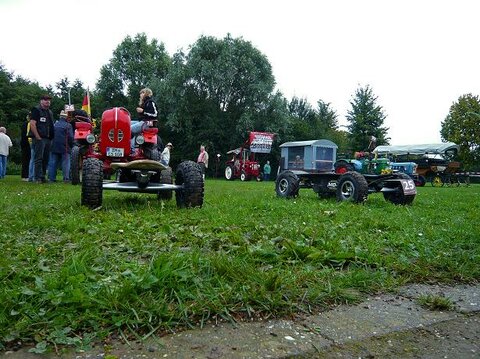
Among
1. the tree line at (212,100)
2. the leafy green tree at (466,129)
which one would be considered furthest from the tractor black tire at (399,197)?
the leafy green tree at (466,129)

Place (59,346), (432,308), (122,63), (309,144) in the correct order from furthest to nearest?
(122,63), (309,144), (432,308), (59,346)

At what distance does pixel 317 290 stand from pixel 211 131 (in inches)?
1347

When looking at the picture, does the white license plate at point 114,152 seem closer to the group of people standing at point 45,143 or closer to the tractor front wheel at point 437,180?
the group of people standing at point 45,143

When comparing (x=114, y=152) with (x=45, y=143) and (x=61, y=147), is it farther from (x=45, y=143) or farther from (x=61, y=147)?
(x=61, y=147)

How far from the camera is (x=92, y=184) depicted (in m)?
5.04

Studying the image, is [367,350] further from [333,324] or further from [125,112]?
[125,112]

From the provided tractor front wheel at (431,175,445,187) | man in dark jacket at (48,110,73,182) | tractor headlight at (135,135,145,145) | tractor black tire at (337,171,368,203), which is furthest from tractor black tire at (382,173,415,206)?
tractor front wheel at (431,175,445,187)

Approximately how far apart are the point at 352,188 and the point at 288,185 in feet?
5.19

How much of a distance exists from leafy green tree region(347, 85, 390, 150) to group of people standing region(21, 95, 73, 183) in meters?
36.5

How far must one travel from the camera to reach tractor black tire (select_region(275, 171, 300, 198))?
29.2 feet

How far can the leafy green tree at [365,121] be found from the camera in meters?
43.9

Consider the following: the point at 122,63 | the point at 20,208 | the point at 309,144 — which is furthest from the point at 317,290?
the point at 122,63

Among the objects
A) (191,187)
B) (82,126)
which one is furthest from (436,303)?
(82,126)

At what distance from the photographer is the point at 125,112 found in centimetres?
657
